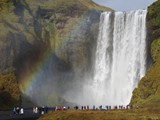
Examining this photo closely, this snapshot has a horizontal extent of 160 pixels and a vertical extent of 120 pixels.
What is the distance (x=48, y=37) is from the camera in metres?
137

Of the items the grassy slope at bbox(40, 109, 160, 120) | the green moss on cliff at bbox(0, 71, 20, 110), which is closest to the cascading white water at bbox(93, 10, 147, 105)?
the green moss on cliff at bbox(0, 71, 20, 110)

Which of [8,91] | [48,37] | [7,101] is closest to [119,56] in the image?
[48,37]

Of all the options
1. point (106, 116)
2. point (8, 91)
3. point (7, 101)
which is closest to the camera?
point (106, 116)

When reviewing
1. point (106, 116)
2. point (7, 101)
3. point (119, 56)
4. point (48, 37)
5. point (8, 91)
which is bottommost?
point (106, 116)

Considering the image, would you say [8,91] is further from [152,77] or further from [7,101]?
[152,77]

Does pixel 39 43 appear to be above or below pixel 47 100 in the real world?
above

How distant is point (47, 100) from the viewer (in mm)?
125000

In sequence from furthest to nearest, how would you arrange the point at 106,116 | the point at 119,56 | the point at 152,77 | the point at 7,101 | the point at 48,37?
1. the point at 48,37
2. the point at 119,56
3. the point at 7,101
4. the point at 152,77
5. the point at 106,116

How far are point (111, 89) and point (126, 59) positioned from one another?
1040 cm

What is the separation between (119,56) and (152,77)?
102 feet

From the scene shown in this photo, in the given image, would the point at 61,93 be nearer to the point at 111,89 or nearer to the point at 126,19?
the point at 111,89

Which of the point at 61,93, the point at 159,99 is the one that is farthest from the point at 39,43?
the point at 159,99

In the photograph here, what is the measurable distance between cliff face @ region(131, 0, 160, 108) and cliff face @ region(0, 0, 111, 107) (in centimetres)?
2477

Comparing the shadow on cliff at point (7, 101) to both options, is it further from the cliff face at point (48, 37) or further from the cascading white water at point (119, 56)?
the cascading white water at point (119, 56)
